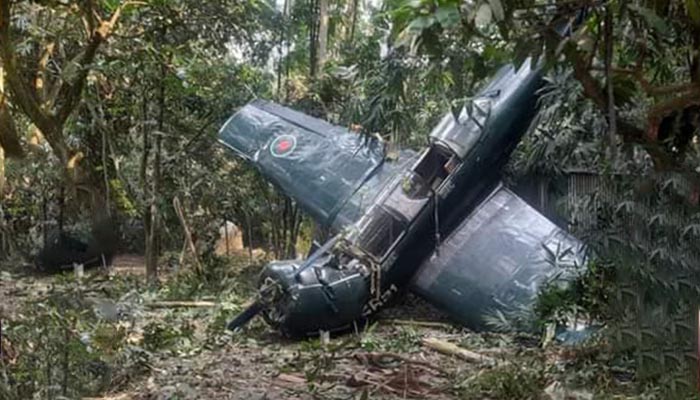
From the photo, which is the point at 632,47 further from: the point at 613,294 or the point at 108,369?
the point at 108,369

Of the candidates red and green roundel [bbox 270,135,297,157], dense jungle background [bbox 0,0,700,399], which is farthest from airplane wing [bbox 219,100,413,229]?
dense jungle background [bbox 0,0,700,399]

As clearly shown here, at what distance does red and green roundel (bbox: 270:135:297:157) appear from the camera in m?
9.09

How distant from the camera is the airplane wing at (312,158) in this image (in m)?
8.40

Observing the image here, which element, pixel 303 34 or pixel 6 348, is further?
pixel 303 34

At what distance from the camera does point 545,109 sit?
5.79 meters

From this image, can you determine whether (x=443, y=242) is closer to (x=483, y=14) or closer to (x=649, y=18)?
(x=649, y=18)

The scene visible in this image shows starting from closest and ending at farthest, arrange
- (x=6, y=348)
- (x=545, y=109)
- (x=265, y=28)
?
(x=6, y=348) → (x=545, y=109) → (x=265, y=28)

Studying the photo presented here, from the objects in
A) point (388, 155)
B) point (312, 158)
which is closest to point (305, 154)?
point (312, 158)

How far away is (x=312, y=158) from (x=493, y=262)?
2.58 m

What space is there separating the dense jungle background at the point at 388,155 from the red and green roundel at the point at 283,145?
126 centimetres

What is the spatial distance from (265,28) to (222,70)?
4.06ft

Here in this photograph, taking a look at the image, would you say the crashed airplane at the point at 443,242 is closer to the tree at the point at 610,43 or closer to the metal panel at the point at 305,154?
the metal panel at the point at 305,154

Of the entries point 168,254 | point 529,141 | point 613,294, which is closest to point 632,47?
point 613,294

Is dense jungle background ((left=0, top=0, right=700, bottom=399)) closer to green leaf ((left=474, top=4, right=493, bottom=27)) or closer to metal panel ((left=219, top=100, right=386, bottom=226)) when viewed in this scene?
green leaf ((left=474, top=4, right=493, bottom=27))
